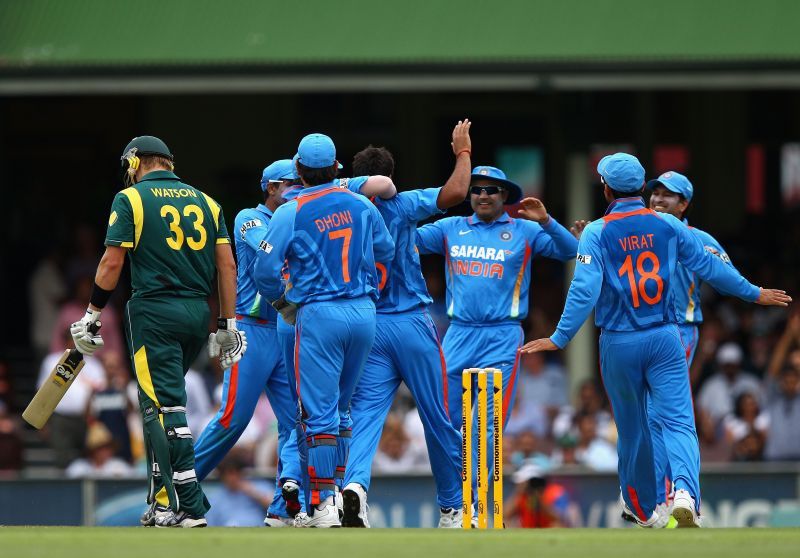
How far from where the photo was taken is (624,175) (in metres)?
10.3

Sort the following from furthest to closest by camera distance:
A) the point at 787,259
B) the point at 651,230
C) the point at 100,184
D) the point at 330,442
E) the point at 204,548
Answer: the point at 100,184, the point at 787,259, the point at 651,230, the point at 330,442, the point at 204,548

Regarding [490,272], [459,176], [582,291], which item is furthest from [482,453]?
[459,176]

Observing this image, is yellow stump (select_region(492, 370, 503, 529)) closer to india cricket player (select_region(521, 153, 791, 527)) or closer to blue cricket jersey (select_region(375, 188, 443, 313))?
india cricket player (select_region(521, 153, 791, 527))

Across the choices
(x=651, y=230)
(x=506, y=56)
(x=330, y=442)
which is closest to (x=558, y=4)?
(x=506, y=56)

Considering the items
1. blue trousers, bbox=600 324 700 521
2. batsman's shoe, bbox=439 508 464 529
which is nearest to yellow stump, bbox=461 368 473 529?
batsman's shoe, bbox=439 508 464 529

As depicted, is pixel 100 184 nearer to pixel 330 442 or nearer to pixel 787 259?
pixel 787 259

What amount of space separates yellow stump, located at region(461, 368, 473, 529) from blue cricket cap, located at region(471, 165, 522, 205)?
1581 millimetres

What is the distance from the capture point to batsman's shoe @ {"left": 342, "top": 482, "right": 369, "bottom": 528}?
10.0 meters

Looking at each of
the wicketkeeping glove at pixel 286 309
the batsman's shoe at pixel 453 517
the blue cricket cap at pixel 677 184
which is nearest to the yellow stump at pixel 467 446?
the batsman's shoe at pixel 453 517

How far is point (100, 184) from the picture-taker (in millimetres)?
21078

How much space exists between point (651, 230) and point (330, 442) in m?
2.40

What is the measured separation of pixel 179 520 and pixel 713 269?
3.67m

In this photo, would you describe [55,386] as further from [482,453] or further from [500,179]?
[500,179]

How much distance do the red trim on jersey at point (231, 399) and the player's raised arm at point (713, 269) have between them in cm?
289
